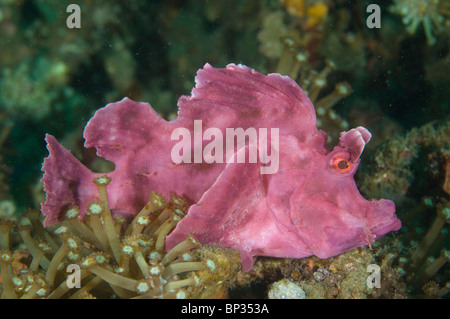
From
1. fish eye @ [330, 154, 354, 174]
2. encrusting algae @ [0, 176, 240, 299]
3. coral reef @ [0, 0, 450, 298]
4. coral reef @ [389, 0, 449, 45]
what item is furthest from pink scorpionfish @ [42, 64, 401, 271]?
coral reef @ [389, 0, 449, 45]

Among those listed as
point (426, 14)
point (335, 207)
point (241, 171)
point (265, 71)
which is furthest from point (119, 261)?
point (426, 14)

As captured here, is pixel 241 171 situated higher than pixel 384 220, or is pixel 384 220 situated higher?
pixel 241 171

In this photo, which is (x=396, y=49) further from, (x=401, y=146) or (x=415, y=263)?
(x=415, y=263)

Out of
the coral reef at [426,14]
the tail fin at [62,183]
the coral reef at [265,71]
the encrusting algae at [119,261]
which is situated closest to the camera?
the encrusting algae at [119,261]

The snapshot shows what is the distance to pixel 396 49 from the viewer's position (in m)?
7.20

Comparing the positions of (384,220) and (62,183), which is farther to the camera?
(62,183)

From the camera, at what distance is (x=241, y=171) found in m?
2.70

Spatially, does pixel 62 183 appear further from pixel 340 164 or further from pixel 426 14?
pixel 426 14

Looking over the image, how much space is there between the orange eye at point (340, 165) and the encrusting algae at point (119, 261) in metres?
1.09

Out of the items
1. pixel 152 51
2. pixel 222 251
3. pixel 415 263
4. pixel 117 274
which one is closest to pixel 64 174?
pixel 117 274

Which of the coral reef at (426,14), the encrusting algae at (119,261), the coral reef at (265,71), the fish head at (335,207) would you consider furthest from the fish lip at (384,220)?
the coral reef at (426,14)

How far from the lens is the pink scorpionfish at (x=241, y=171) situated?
2729mm

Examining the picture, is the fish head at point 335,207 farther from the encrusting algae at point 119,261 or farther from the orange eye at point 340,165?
the encrusting algae at point 119,261

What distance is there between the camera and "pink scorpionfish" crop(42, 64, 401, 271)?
273cm
